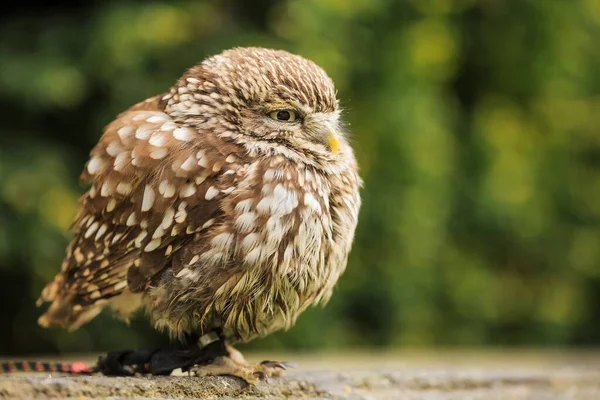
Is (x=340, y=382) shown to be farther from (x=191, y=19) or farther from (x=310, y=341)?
(x=191, y=19)

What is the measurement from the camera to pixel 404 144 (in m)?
5.30

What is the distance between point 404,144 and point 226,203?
10.2 feet

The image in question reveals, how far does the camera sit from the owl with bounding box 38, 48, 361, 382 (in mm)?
2340

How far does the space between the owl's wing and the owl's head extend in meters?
0.07

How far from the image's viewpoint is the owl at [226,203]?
2340 mm

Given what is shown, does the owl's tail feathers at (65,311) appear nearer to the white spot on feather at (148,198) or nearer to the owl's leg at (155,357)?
the owl's leg at (155,357)

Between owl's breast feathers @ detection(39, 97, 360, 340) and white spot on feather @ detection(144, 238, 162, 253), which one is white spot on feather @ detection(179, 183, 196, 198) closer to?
owl's breast feathers @ detection(39, 97, 360, 340)

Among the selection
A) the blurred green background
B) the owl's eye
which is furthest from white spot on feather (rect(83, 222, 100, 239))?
the blurred green background

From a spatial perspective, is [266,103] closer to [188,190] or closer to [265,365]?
[188,190]

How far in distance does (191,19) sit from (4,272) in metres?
1.92

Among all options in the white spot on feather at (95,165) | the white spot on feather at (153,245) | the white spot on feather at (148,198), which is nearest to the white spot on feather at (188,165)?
the white spot on feather at (148,198)

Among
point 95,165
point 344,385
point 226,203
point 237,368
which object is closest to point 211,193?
point 226,203

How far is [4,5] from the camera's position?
17.7ft

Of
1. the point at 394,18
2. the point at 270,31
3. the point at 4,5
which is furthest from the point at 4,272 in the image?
the point at 394,18
